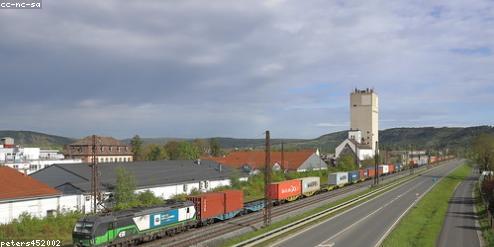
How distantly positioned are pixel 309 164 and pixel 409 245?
94.6 m

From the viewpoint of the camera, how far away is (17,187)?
50.2 m

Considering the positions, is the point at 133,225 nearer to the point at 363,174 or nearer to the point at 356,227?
the point at 356,227

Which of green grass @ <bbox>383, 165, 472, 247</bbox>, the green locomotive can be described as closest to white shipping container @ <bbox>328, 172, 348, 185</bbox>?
green grass @ <bbox>383, 165, 472, 247</bbox>

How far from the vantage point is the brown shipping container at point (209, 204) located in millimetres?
46312

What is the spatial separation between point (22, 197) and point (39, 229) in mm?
5443

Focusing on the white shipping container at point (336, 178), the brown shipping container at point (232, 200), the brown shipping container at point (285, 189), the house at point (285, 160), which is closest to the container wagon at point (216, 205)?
the brown shipping container at point (232, 200)

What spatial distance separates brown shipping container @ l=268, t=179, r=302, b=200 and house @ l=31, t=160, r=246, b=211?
643 inches

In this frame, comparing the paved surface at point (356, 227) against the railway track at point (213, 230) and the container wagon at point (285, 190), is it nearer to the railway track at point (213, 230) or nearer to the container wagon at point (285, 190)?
the railway track at point (213, 230)

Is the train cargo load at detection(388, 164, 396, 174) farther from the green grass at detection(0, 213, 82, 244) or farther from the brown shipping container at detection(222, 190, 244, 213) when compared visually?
the green grass at detection(0, 213, 82, 244)

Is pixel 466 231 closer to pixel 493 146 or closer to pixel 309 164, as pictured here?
pixel 493 146

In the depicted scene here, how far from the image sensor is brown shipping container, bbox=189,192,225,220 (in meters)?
46.3

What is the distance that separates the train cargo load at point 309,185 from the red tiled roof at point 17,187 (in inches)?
1559

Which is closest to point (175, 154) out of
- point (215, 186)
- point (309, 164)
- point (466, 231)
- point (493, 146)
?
point (309, 164)

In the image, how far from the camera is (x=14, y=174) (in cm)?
5350
